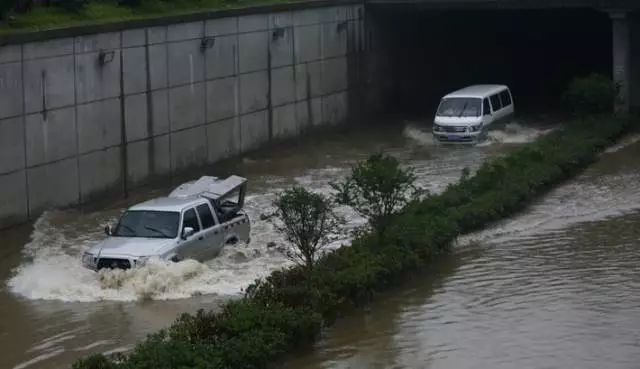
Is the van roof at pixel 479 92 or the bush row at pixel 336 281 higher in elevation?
the van roof at pixel 479 92

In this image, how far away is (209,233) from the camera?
2159 cm

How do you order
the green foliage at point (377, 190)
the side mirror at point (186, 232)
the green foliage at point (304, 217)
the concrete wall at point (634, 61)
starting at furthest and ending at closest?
the concrete wall at point (634, 61) < the side mirror at point (186, 232) < the green foliage at point (377, 190) < the green foliage at point (304, 217)

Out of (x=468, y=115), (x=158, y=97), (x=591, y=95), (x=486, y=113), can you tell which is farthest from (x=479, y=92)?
(x=158, y=97)

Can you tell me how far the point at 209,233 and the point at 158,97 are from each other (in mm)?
9818

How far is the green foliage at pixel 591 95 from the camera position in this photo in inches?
1475

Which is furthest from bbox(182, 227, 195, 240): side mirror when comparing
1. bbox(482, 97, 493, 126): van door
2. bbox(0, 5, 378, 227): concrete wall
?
bbox(482, 97, 493, 126): van door

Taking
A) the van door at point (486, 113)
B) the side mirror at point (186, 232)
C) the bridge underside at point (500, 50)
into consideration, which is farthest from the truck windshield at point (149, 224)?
the bridge underside at point (500, 50)

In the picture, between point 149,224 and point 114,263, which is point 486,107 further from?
point 114,263

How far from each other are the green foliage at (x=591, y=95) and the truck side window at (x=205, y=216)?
18543mm

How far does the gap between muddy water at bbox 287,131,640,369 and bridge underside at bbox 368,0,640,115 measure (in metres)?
17.6

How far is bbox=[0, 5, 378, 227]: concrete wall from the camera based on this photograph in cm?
2594

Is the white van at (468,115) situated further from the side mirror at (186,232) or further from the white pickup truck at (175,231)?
the side mirror at (186,232)

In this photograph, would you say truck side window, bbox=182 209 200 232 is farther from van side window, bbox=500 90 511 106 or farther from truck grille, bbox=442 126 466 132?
van side window, bbox=500 90 511 106

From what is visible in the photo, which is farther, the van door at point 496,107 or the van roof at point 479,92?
the van door at point 496,107
